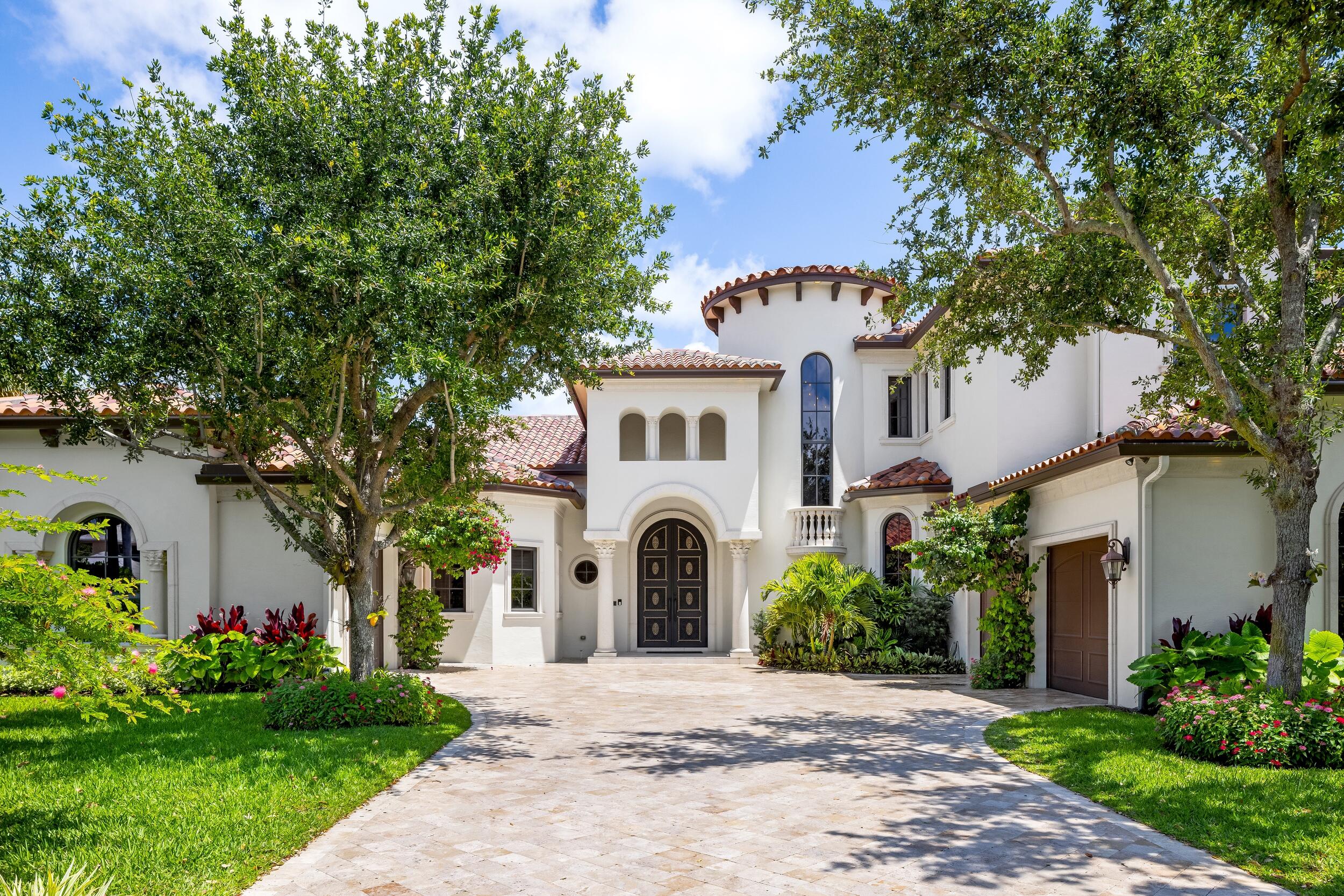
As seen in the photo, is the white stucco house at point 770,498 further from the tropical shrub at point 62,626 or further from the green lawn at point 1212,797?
the tropical shrub at point 62,626

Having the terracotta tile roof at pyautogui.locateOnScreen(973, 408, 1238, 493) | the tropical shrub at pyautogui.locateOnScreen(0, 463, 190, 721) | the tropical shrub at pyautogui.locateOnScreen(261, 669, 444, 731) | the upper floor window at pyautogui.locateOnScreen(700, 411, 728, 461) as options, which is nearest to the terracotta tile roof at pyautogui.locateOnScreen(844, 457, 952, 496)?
the upper floor window at pyautogui.locateOnScreen(700, 411, 728, 461)

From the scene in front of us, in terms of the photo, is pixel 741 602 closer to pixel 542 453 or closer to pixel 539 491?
pixel 539 491

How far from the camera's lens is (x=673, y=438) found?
2203cm

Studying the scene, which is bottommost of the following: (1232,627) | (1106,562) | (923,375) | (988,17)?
(1232,627)

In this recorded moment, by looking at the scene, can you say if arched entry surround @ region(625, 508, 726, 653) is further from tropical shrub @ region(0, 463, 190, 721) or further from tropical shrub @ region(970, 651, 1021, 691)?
tropical shrub @ region(0, 463, 190, 721)

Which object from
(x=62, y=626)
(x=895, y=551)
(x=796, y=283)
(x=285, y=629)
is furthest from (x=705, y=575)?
(x=62, y=626)

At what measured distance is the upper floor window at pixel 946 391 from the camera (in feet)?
60.8

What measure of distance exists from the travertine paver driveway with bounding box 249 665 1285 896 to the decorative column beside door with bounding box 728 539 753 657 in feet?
26.7

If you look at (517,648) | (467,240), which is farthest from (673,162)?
(517,648)

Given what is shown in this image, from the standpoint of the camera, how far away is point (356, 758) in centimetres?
798

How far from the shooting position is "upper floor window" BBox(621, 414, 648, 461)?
21.6 metres

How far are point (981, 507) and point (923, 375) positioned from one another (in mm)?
5132

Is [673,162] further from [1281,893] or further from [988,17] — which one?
[1281,893]

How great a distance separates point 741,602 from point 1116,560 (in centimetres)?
926
